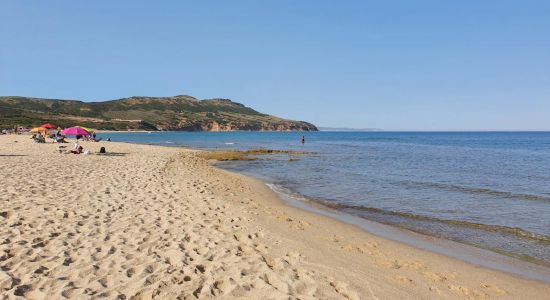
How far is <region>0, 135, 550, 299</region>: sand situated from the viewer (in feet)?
19.7

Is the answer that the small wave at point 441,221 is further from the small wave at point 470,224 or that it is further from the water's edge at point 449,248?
the water's edge at point 449,248

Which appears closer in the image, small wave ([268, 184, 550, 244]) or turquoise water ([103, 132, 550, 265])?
small wave ([268, 184, 550, 244])

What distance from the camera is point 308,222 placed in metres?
12.2

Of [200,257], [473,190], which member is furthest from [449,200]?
[200,257]

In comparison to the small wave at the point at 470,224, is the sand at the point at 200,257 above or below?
above

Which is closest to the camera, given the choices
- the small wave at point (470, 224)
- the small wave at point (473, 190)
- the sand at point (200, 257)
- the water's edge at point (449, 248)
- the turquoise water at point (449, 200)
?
the sand at point (200, 257)

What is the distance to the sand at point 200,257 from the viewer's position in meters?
5.99

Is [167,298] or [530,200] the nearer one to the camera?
[167,298]

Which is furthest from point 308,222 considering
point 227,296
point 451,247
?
point 227,296

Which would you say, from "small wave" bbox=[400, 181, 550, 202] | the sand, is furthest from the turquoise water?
the sand

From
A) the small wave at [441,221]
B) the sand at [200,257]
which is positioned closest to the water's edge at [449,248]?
the sand at [200,257]

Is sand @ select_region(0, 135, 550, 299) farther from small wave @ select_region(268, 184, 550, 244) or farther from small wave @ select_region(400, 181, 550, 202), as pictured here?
small wave @ select_region(400, 181, 550, 202)

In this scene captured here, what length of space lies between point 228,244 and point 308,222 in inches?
170

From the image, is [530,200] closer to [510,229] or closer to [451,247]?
[510,229]
